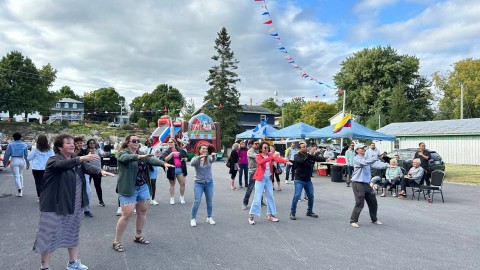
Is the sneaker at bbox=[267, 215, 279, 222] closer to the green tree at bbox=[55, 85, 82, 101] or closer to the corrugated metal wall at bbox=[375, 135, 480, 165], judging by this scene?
the corrugated metal wall at bbox=[375, 135, 480, 165]

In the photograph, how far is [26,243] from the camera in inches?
220

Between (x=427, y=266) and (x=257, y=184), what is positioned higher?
(x=257, y=184)

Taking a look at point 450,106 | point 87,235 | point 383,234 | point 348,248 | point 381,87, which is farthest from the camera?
point 450,106

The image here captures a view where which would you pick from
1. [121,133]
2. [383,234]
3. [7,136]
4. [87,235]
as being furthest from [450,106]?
[7,136]

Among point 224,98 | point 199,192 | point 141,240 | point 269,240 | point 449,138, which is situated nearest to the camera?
point 141,240

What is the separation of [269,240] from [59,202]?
133 inches

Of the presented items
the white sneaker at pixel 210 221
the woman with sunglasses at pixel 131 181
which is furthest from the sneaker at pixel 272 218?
the woman with sunglasses at pixel 131 181

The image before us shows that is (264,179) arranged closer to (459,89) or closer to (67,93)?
(459,89)

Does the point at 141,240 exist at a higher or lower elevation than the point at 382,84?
lower

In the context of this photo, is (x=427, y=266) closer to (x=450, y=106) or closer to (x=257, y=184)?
(x=257, y=184)

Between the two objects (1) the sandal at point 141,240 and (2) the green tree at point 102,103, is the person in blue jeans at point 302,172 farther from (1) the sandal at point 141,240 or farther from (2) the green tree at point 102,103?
(2) the green tree at point 102,103

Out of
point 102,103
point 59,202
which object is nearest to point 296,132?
point 59,202

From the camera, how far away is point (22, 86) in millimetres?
51562

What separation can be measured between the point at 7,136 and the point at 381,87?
5016 cm
